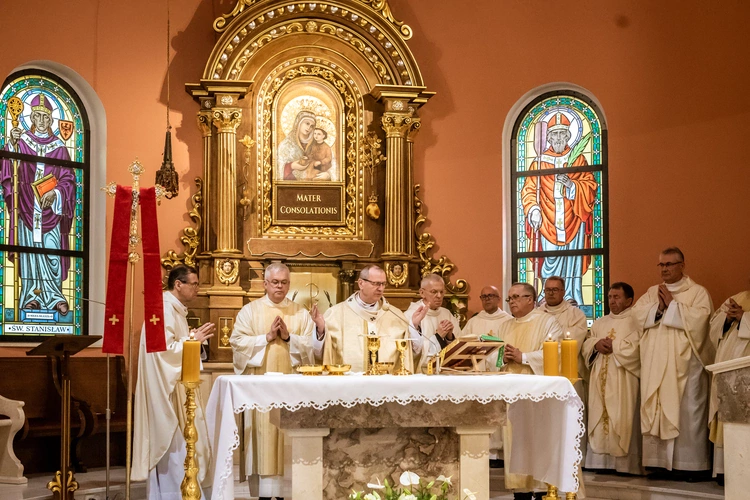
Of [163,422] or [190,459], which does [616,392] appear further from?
[190,459]

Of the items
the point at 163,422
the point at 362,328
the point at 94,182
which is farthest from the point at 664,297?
the point at 94,182

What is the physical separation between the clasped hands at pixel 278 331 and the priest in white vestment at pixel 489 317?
94.9 inches

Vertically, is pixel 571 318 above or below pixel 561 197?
below

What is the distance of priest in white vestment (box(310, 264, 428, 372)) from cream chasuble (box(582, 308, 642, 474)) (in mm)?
2765

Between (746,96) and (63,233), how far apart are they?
275 inches

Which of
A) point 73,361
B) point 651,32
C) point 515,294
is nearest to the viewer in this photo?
point 515,294

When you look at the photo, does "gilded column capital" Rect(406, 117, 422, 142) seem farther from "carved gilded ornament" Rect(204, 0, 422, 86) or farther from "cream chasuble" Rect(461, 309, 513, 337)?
"cream chasuble" Rect(461, 309, 513, 337)

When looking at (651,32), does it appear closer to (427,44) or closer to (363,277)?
(427,44)

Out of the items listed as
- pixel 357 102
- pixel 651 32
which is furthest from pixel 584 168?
pixel 357 102

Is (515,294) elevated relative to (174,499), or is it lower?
elevated

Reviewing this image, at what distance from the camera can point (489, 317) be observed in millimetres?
10023

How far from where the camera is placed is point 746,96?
10242 mm

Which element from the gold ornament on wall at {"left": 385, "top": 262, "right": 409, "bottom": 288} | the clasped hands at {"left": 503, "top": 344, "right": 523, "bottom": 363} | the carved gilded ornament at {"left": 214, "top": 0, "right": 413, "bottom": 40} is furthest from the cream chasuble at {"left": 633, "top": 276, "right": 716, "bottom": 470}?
the carved gilded ornament at {"left": 214, "top": 0, "right": 413, "bottom": 40}

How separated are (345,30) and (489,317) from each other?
132 inches
